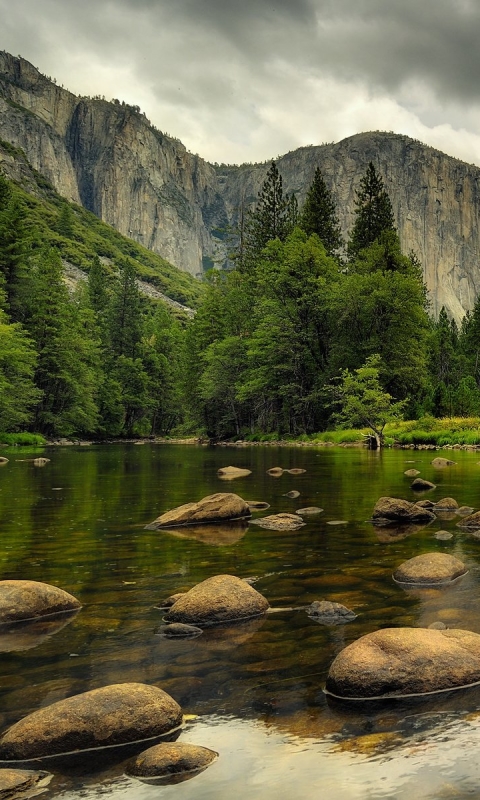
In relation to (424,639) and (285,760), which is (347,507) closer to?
(424,639)

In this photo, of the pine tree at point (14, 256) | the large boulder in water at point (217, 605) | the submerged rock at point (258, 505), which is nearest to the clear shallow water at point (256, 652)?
the large boulder in water at point (217, 605)

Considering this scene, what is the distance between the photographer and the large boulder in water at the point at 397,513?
1288 centimetres

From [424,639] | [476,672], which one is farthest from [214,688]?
[476,672]

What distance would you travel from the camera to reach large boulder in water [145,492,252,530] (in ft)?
41.8

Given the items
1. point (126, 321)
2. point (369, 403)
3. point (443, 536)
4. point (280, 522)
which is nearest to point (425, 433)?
point (369, 403)

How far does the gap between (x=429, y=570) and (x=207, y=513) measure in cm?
608

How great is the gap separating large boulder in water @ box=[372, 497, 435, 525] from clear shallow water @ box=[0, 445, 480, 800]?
1.91 feet

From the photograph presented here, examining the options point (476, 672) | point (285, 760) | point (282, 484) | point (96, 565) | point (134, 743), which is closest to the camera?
point (285, 760)

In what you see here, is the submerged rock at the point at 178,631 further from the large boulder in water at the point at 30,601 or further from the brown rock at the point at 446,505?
the brown rock at the point at 446,505

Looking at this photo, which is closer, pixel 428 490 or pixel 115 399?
pixel 428 490

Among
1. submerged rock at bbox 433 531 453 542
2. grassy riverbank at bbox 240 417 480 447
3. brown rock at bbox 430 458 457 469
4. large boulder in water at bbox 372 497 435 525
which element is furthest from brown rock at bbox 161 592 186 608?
grassy riverbank at bbox 240 417 480 447

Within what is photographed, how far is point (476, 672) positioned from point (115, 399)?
7640 cm

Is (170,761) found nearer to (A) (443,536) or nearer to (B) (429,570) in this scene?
(B) (429,570)

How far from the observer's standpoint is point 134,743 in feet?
13.7
